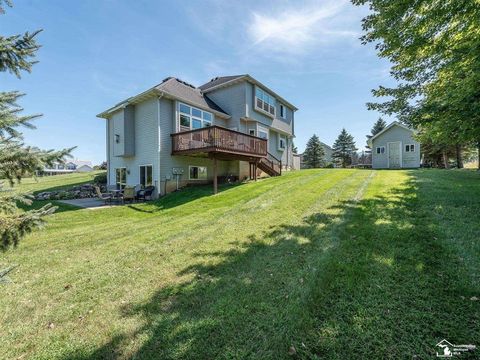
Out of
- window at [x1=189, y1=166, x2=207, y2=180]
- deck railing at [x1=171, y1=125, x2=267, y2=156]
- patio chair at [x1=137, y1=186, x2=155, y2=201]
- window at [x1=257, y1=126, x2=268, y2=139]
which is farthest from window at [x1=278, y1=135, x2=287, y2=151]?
patio chair at [x1=137, y1=186, x2=155, y2=201]

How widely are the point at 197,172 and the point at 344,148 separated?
33.4 m

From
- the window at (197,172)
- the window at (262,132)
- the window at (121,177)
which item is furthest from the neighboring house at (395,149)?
the window at (121,177)

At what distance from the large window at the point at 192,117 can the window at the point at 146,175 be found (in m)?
3.36

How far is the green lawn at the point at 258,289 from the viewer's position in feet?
7.93

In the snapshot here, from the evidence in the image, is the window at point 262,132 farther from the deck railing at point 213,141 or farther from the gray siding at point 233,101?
the deck railing at point 213,141

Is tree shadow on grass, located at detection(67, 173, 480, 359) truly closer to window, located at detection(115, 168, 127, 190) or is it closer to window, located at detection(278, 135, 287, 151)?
window, located at detection(115, 168, 127, 190)

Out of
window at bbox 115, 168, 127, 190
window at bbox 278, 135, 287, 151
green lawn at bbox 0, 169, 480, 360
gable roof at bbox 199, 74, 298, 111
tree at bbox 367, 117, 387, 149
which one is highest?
tree at bbox 367, 117, 387, 149

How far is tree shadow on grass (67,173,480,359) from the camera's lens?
2.35m

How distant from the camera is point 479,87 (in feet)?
17.3

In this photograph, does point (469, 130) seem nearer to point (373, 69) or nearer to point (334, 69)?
point (373, 69)

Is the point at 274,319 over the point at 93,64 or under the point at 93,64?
under

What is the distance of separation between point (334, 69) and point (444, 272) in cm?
1251

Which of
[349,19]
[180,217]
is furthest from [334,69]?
[180,217]

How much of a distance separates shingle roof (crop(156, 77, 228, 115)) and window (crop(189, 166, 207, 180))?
4.33 metres
